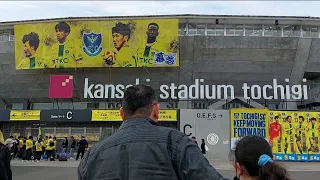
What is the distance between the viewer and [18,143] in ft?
81.3

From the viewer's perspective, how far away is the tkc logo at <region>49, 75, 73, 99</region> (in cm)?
2952

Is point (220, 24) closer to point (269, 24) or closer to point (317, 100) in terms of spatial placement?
point (269, 24)

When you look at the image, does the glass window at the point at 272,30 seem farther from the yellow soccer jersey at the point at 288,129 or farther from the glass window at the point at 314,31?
the yellow soccer jersey at the point at 288,129

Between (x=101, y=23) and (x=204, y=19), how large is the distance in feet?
27.5

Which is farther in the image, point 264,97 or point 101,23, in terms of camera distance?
point 101,23

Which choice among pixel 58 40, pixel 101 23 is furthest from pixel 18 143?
pixel 101 23

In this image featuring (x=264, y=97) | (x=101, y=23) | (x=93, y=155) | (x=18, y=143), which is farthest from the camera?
(x=101, y=23)

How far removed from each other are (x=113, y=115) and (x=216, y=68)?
9766mm

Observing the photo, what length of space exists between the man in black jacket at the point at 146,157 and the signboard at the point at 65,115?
24.9m

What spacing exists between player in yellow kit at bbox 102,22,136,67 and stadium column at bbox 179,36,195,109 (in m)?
4.00

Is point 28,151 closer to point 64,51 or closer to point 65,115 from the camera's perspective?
point 65,115

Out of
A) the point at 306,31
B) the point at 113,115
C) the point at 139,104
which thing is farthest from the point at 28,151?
the point at 306,31

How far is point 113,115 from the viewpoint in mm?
26438

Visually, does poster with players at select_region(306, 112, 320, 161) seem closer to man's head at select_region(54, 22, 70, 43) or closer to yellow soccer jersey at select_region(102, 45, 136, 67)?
yellow soccer jersey at select_region(102, 45, 136, 67)
